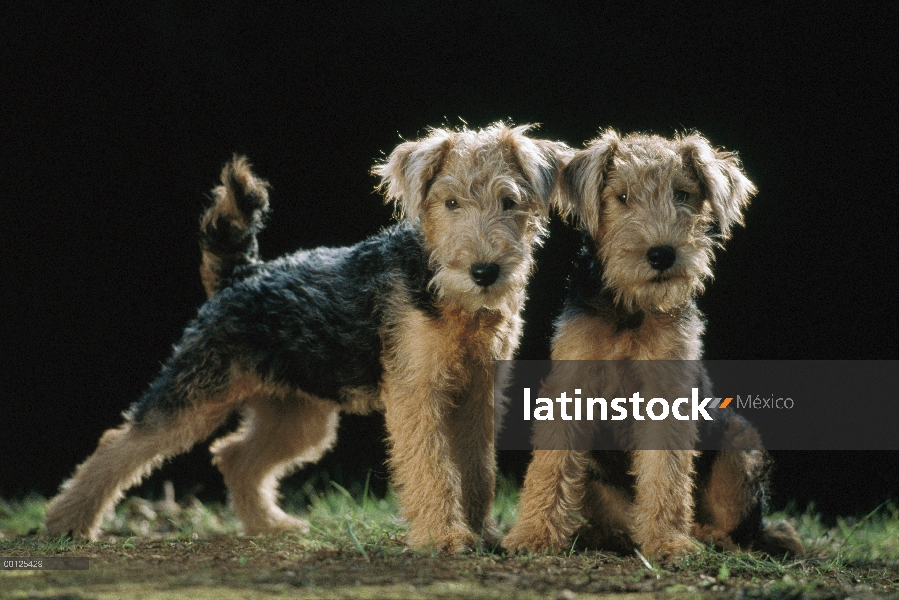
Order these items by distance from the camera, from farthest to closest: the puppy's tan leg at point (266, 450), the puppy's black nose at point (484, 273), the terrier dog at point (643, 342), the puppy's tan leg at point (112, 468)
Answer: the puppy's tan leg at point (266, 450) → the puppy's tan leg at point (112, 468) → the terrier dog at point (643, 342) → the puppy's black nose at point (484, 273)

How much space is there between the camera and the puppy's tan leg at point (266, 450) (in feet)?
17.5

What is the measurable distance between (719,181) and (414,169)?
1.47 metres

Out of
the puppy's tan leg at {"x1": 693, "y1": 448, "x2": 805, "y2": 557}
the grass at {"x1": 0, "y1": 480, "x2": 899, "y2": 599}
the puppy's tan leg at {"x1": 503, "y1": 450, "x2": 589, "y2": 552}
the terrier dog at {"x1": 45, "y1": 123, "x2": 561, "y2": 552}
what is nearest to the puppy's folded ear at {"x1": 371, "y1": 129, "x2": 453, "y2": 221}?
the terrier dog at {"x1": 45, "y1": 123, "x2": 561, "y2": 552}

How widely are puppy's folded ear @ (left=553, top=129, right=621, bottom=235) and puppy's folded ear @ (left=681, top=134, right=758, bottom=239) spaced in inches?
15.0

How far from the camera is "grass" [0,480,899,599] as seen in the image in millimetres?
3326

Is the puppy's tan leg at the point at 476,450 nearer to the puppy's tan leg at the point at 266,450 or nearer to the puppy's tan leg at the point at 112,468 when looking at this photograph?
the puppy's tan leg at the point at 266,450

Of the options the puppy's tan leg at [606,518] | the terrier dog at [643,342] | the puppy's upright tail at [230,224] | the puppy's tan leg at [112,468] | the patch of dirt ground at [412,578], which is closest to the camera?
the patch of dirt ground at [412,578]

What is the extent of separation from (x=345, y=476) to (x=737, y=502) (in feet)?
10.6

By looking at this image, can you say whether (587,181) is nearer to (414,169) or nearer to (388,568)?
(414,169)

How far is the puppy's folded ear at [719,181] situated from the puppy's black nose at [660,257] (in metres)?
0.48

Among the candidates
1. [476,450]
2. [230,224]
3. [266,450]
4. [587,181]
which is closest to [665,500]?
[476,450]

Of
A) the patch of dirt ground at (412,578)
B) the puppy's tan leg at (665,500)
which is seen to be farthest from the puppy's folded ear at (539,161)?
the patch of dirt ground at (412,578)

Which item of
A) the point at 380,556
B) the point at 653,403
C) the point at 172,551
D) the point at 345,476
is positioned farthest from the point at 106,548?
the point at 653,403

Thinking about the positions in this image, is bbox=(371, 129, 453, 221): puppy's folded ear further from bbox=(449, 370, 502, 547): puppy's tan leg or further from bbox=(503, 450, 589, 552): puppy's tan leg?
bbox=(503, 450, 589, 552): puppy's tan leg
